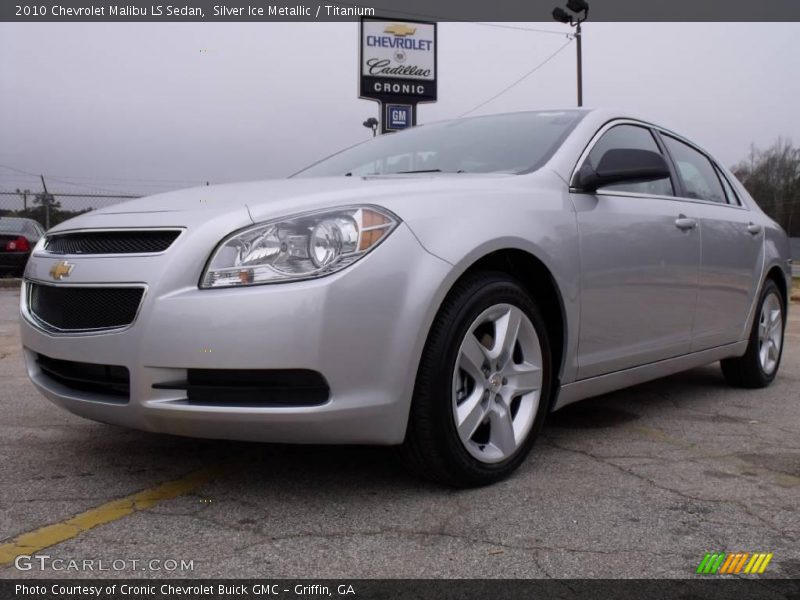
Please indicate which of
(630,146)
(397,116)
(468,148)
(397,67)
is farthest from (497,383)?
(397,67)

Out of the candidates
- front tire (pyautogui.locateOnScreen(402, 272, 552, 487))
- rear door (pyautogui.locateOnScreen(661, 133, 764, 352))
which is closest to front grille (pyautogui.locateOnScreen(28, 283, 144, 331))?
front tire (pyautogui.locateOnScreen(402, 272, 552, 487))

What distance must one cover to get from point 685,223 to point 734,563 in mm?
2003

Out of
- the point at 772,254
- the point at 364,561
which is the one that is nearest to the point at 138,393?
the point at 364,561

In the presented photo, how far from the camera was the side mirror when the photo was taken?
10.2 feet

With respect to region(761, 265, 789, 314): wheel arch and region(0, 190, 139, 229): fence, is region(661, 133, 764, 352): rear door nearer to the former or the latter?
region(761, 265, 789, 314): wheel arch

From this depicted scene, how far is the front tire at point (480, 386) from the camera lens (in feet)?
8.05

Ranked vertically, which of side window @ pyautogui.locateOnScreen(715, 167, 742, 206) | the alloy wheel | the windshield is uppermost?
the windshield

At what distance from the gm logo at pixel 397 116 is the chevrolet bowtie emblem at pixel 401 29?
161 cm

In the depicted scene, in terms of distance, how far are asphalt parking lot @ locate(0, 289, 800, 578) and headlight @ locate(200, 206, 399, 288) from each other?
0.72 metres

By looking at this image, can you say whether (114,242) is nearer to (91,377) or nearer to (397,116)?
(91,377)

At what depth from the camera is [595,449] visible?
319 cm

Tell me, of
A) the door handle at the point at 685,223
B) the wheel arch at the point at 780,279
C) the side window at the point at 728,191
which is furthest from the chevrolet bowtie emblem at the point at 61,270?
the wheel arch at the point at 780,279

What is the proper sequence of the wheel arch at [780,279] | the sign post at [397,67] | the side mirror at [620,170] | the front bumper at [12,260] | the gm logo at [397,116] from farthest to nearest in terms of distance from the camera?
the sign post at [397,67] → the gm logo at [397,116] → the front bumper at [12,260] → the wheel arch at [780,279] → the side mirror at [620,170]

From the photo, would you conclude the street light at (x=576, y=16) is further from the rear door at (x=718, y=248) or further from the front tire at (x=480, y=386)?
the front tire at (x=480, y=386)
